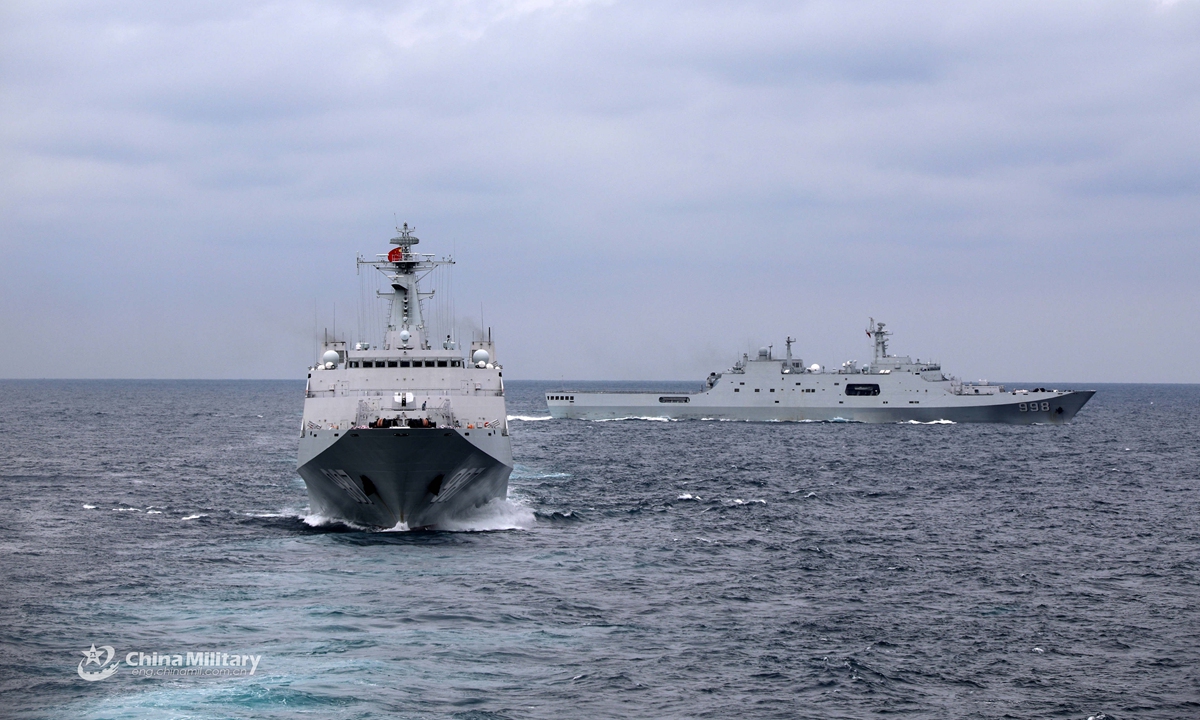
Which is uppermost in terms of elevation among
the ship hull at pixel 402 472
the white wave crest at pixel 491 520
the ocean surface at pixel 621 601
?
the ship hull at pixel 402 472

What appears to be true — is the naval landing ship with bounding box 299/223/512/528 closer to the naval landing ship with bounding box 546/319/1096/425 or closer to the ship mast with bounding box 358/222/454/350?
the ship mast with bounding box 358/222/454/350

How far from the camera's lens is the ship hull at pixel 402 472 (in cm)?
2855

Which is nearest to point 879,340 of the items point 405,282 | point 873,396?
point 873,396

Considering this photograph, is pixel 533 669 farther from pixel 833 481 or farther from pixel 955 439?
pixel 955 439

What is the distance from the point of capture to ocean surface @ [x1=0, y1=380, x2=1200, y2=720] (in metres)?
16.6

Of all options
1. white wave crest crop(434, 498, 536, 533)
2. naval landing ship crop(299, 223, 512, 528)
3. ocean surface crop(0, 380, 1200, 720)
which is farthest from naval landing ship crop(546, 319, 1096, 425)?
white wave crest crop(434, 498, 536, 533)

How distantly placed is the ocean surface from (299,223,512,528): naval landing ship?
47.0 inches

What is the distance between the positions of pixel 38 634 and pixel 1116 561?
25.8m

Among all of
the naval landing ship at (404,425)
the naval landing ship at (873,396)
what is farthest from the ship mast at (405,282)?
the naval landing ship at (873,396)

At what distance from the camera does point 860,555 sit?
28969 millimetres

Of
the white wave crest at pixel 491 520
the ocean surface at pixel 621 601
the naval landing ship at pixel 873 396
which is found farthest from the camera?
the naval landing ship at pixel 873 396

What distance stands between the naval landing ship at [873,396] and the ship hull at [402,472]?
60.5 meters

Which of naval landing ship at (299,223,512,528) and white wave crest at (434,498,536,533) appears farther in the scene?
white wave crest at (434,498,536,533)

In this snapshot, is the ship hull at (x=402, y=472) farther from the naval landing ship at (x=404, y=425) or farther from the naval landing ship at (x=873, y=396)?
the naval landing ship at (x=873, y=396)
